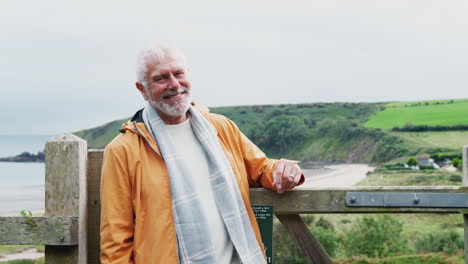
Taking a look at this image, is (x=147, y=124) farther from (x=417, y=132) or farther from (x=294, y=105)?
(x=294, y=105)

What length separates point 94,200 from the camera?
3.28m

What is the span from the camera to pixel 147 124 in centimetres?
295

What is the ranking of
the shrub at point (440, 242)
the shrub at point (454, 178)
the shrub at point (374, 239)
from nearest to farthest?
the shrub at point (440, 242) → the shrub at point (374, 239) → the shrub at point (454, 178)

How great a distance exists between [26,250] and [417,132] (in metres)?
42.0

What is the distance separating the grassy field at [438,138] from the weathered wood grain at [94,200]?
184ft

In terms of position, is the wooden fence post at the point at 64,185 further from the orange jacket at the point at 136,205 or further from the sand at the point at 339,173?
the sand at the point at 339,173

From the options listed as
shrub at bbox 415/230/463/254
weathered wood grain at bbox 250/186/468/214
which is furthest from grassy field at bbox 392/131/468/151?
weathered wood grain at bbox 250/186/468/214

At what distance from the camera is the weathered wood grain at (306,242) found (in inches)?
127

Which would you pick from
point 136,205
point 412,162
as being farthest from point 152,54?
point 412,162

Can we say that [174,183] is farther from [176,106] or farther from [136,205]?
[176,106]

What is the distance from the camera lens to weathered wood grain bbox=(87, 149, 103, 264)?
129 inches

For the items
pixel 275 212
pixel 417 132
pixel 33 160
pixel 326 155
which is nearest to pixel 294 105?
pixel 326 155

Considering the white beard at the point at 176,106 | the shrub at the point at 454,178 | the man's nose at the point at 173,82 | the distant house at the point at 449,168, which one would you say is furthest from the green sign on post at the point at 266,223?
the distant house at the point at 449,168

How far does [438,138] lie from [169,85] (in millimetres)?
59115
